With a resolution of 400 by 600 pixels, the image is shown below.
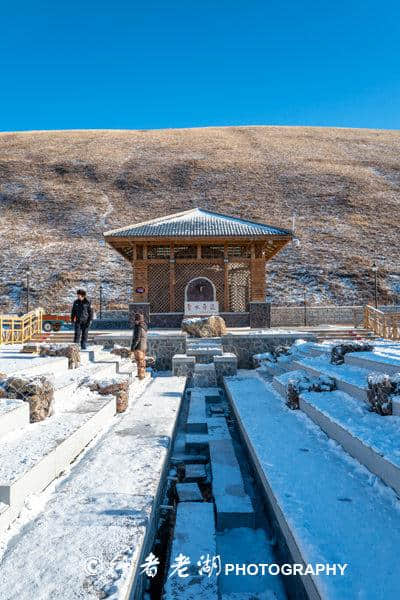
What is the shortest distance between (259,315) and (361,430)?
44.1 feet

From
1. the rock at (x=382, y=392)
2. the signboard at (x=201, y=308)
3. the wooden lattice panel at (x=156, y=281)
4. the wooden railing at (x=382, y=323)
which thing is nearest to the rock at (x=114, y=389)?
the rock at (x=382, y=392)

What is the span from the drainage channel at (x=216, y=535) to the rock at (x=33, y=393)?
156 centimetres

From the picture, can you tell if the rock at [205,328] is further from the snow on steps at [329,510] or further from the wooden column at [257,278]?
the snow on steps at [329,510]

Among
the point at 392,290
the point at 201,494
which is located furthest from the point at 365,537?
the point at 392,290

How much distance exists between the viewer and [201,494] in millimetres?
3877

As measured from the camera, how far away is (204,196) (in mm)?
49188

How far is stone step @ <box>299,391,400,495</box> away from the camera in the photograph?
3.26 metres

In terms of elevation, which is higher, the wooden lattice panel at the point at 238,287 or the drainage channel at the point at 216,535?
the wooden lattice panel at the point at 238,287

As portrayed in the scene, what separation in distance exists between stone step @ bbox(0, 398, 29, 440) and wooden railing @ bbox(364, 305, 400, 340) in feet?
37.0

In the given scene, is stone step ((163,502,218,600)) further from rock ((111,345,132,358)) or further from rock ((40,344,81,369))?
rock ((111,345,132,358))

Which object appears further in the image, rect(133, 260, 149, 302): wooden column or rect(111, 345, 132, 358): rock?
rect(133, 260, 149, 302): wooden column

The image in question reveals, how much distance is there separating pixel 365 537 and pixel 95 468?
238 centimetres

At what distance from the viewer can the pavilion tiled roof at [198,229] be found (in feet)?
56.9

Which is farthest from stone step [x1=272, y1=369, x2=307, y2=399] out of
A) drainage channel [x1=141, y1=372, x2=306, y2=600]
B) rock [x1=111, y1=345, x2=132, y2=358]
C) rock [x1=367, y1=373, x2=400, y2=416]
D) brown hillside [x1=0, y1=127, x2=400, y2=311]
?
brown hillside [x1=0, y1=127, x2=400, y2=311]
